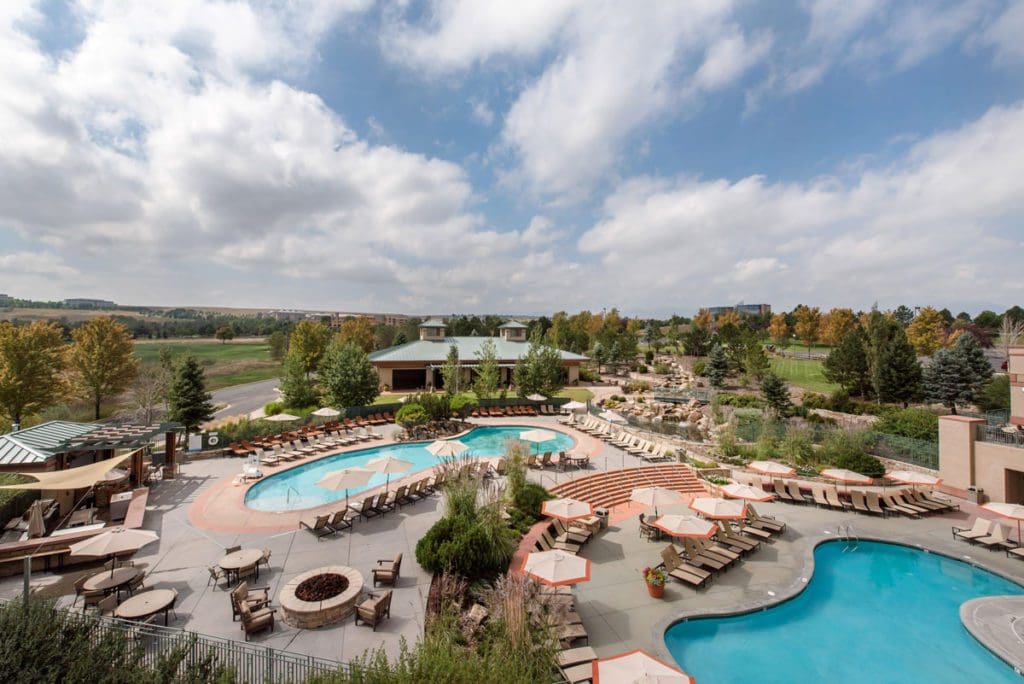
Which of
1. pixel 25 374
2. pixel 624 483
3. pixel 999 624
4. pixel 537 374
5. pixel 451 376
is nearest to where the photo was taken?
pixel 999 624

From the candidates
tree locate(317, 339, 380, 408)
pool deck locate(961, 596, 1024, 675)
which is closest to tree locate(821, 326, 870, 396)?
pool deck locate(961, 596, 1024, 675)

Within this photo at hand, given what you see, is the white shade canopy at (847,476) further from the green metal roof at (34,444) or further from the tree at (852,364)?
the tree at (852,364)

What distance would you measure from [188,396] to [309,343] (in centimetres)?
2805

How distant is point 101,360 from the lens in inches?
1261

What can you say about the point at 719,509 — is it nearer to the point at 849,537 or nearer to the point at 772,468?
the point at 849,537

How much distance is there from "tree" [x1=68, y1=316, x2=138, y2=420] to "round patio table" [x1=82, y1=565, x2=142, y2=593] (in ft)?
100

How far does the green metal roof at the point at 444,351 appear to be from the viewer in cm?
4531

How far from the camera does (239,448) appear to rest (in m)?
21.6

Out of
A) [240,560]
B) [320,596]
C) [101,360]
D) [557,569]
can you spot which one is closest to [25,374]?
[101,360]

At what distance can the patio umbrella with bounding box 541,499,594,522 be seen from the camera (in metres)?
12.5

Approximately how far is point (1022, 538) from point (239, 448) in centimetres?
3024

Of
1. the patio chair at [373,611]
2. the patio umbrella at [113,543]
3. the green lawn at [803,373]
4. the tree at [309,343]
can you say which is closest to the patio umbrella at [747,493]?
the patio chair at [373,611]

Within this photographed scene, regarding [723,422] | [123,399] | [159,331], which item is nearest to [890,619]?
[723,422]

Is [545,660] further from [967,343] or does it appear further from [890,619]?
[967,343]
